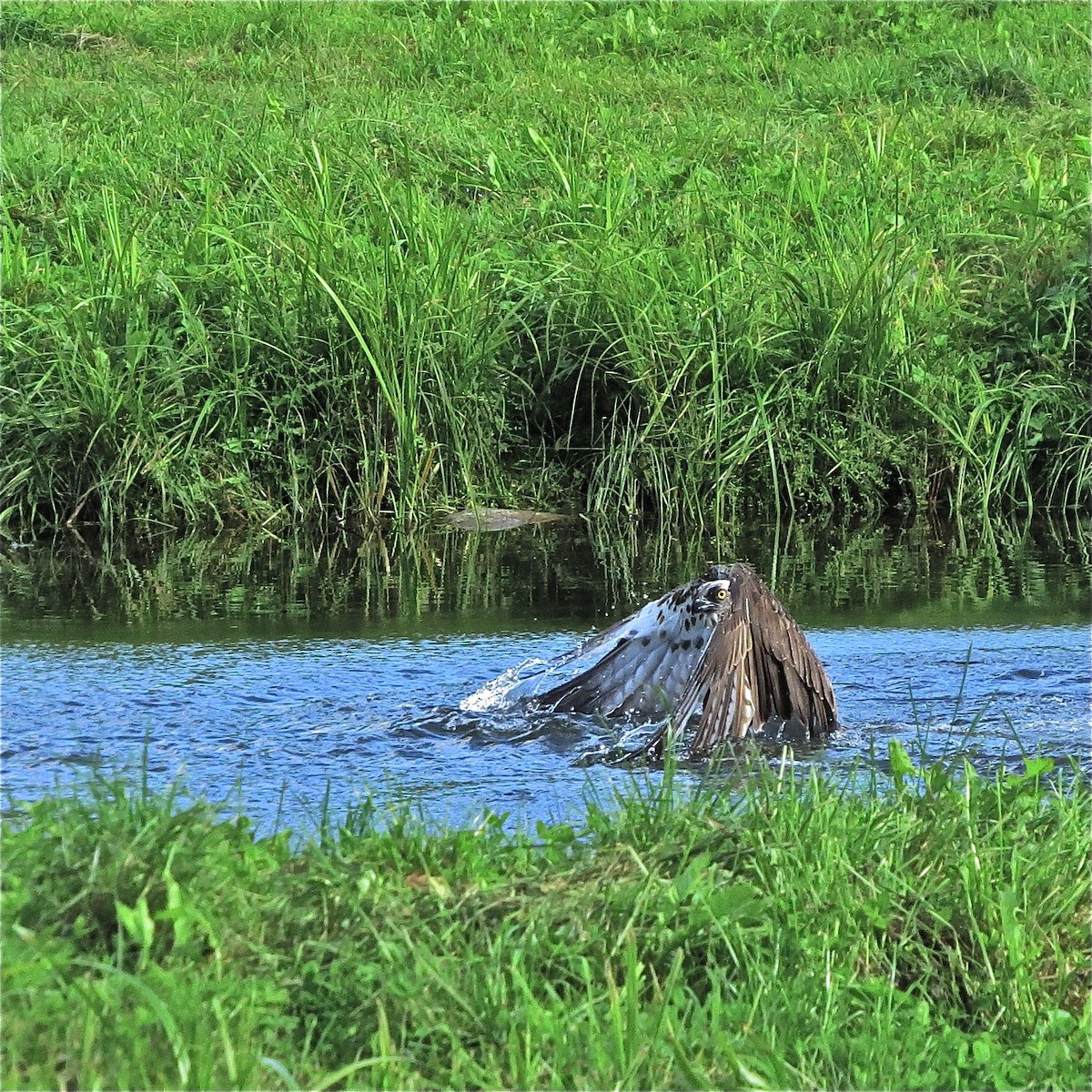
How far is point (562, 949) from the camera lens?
265cm

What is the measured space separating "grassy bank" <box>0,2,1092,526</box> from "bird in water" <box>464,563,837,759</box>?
3058 millimetres

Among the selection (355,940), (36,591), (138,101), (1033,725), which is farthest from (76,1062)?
(138,101)

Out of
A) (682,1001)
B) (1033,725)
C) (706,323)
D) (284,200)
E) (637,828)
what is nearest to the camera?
(682,1001)

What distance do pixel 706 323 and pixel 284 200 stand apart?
7.15ft

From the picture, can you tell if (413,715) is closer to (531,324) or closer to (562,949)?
(562,949)

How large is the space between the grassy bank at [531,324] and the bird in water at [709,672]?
3.06 m

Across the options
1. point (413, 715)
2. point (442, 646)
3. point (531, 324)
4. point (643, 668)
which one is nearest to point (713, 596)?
point (643, 668)

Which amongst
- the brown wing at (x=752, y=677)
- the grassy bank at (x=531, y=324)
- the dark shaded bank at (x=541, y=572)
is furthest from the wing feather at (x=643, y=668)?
the grassy bank at (x=531, y=324)

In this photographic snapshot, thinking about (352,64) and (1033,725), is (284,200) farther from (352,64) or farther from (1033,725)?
(1033,725)

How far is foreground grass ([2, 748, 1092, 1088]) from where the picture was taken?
2.33 metres

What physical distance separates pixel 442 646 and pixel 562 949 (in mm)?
2634

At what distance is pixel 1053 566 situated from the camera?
6.60 meters

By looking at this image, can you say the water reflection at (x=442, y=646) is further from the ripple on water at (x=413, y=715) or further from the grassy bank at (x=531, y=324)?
the grassy bank at (x=531, y=324)

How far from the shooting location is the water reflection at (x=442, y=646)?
4.00 metres
